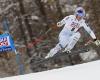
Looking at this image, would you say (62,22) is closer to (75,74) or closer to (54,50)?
(54,50)

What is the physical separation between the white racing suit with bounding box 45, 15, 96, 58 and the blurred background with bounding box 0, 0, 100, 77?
0.05m

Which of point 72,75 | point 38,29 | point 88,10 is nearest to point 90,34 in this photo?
point 88,10

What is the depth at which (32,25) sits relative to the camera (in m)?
4.68

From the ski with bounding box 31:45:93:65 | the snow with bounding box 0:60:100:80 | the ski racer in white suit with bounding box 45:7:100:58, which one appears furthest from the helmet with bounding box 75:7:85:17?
the snow with bounding box 0:60:100:80

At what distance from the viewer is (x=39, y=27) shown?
466cm

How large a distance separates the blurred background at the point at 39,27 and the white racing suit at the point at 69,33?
0.05 meters

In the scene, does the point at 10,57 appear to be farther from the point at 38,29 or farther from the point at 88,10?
the point at 88,10

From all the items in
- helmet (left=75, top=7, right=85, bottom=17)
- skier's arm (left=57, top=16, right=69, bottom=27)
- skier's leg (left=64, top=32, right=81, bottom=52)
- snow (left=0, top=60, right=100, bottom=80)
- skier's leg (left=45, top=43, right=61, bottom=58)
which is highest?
helmet (left=75, top=7, right=85, bottom=17)

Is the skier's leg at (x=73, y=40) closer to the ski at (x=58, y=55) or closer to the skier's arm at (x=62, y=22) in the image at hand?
the ski at (x=58, y=55)

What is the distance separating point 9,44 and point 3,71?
14.3 inches

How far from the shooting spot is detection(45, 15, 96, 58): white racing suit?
4.61 metres

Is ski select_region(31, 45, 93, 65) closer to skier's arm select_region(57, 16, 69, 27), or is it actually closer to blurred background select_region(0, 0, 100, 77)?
blurred background select_region(0, 0, 100, 77)

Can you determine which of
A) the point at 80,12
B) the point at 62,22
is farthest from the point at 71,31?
the point at 80,12

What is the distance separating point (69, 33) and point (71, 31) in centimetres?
4
